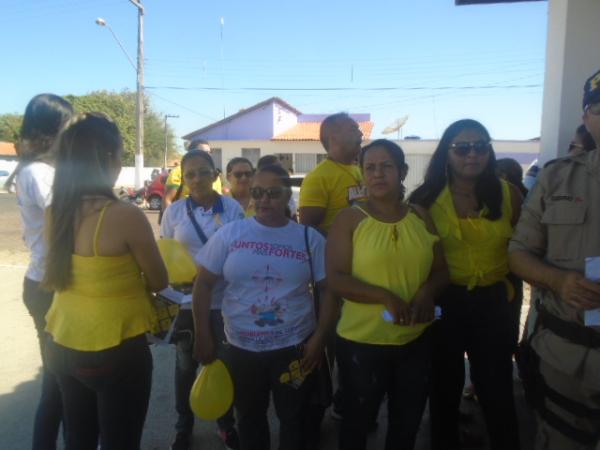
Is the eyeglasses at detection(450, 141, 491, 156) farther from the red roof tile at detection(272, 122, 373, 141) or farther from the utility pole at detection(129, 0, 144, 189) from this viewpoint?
the red roof tile at detection(272, 122, 373, 141)

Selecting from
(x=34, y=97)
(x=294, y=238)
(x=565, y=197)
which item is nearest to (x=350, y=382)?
(x=294, y=238)

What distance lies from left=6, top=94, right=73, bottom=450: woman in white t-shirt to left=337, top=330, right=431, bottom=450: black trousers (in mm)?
1501

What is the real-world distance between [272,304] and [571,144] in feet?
7.50

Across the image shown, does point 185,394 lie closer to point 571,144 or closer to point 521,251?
point 521,251

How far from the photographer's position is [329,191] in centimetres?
311

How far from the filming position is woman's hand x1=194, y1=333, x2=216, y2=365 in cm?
225

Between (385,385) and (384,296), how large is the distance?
18.6 inches

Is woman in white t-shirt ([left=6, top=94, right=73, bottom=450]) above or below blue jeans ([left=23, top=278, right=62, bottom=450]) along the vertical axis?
above

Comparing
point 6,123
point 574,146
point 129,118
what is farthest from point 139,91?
point 6,123

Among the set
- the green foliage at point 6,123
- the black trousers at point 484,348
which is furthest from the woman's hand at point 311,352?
the green foliage at point 6,123

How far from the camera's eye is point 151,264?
193 centimetres

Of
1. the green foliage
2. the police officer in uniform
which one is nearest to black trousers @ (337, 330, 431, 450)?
the police officer in uniform

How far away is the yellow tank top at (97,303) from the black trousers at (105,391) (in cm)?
5

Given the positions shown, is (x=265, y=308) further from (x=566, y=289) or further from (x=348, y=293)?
(x=566, y=289)
